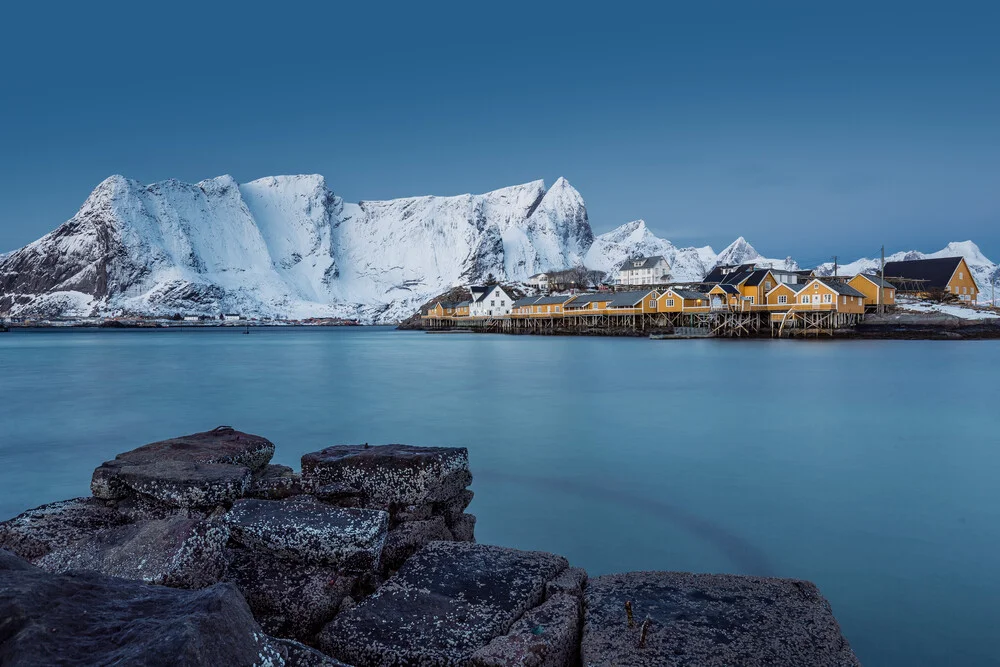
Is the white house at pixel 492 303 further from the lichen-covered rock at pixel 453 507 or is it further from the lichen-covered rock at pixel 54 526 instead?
the lichen-covered rock at pixel 54 526

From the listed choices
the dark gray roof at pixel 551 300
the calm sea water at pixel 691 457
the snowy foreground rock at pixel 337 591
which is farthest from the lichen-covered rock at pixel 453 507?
the dark gray roof at pixel 551 300

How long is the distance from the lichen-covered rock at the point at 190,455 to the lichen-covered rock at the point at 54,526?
0.16m

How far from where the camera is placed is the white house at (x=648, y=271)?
11275 centimetres

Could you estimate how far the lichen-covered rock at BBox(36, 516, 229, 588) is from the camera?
2592 mm

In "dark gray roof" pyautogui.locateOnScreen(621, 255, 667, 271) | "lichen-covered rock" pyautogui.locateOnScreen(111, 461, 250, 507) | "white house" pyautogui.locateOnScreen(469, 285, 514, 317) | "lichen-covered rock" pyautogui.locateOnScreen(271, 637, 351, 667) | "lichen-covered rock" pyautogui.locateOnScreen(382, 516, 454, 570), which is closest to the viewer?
"lichen-covered rock" pyautogui.locateOnScreen(271, 637, 351, 667)

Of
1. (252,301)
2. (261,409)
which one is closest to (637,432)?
(261,409)

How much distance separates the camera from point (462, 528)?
4.47 metres

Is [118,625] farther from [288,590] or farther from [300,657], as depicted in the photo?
[288,590]

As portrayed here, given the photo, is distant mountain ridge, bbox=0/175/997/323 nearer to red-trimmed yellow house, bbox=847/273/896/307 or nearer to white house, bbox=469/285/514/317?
white house, bbox=469/285/514/317

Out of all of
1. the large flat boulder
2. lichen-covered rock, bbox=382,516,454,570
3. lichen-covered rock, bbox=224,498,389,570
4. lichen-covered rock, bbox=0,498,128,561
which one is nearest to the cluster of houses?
lichen-covered rock, bbox=382,516,454,570

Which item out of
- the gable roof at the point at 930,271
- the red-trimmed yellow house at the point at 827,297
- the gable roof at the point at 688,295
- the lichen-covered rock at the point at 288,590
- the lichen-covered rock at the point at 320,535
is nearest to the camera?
the lichen-covered rock at the point at 288,590

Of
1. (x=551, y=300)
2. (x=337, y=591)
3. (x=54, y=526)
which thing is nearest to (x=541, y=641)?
(x=337, y=591)

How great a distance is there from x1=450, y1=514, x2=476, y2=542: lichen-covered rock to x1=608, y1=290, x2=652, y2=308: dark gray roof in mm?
60025

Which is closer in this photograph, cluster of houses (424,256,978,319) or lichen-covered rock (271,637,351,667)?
lichen-covered rock (271,637,351,667)
